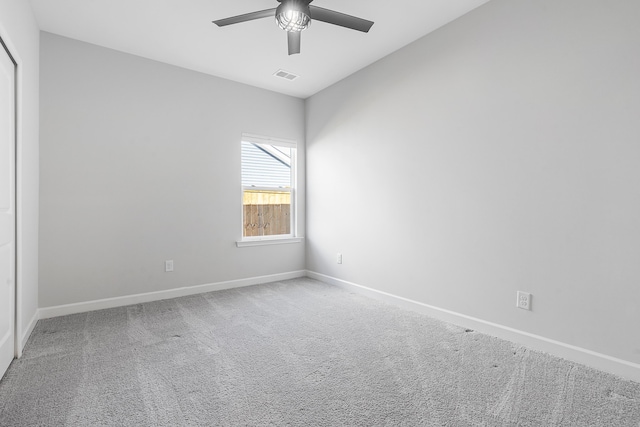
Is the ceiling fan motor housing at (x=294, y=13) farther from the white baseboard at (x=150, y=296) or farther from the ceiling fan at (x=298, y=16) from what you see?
the white baseboard at (x=150, y=296)

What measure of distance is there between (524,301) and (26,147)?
12.7 ft

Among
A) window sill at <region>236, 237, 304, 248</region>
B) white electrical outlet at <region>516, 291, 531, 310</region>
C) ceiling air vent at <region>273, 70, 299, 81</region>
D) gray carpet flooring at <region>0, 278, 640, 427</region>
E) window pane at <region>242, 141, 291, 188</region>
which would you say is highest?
ceiling air vent at <region>273, 70, 299, 81</region>

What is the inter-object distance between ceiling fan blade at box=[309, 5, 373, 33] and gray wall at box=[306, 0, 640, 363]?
0.96 meters

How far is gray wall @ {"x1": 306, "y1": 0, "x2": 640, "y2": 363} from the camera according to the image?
1.93m

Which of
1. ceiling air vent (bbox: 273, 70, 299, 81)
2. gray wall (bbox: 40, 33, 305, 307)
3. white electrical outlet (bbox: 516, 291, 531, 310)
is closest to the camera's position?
white electrical outlet (bbox: 516, 291, 531, 310)

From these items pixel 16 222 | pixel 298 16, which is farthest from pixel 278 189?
pixel 16 222

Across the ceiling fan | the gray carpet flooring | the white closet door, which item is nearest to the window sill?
the gray carpet flooring

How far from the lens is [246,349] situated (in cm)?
229

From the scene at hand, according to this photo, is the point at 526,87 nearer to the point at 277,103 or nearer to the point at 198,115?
the point at 277,103

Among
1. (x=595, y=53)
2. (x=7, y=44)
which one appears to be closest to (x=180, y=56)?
(x=7, y=44)

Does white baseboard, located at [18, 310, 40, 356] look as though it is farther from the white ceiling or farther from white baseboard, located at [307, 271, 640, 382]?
white baseboard, located at [307, 271, 640, 382]

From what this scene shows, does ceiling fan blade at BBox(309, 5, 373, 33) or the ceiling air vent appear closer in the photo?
ceiling fan blade at BBox(309, 5, 373, 33)

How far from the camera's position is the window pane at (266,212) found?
4.23 m

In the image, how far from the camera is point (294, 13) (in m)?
2.18
